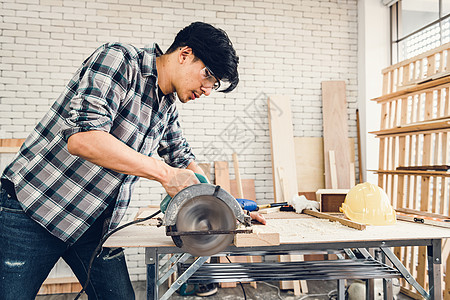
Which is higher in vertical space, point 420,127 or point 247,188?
point 420,127

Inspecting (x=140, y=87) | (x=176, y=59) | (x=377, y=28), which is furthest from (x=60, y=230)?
(x=377, y=28)

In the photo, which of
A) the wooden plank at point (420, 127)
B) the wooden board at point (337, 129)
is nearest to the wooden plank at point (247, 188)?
the wooden board at point (337, 129)

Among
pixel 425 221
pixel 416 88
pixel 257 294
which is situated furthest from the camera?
pixel 257 294

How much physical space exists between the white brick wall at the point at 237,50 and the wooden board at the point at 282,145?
14 cm

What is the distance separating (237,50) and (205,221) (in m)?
3.25

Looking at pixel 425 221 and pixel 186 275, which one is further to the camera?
pixel 425 221

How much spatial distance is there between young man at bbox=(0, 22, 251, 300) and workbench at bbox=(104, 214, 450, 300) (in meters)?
0.22

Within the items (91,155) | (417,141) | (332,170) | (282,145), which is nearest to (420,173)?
(417,141)

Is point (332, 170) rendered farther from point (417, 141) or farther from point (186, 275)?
point (186, 275)

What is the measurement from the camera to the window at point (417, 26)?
3559mm

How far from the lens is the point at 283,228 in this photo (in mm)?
1846

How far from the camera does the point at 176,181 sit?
1219mm

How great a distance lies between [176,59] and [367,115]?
339cm

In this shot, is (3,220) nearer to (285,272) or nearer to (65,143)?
(65,143)
